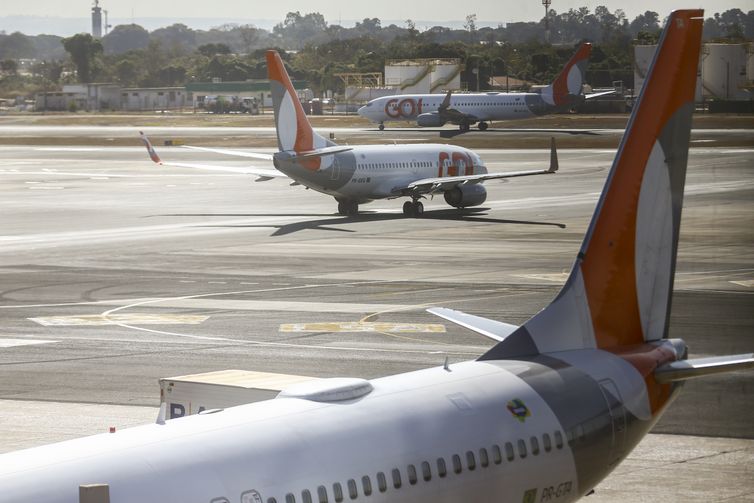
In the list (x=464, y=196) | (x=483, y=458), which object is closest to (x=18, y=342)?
(x=483, y=458)

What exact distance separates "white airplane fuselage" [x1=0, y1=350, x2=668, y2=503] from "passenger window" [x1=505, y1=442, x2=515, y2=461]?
19 millimetres

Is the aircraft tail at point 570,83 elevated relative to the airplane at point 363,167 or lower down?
elevated

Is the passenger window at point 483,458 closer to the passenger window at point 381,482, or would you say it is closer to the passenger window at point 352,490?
the passenger window at point 381,482

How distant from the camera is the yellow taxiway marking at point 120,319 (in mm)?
42344

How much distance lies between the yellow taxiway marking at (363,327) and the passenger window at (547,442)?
2232 centimetres

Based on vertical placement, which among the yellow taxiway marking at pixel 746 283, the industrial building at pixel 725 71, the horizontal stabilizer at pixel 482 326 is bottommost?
the yellow taxiway marking at pixel 746 283

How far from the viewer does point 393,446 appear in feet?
51.8

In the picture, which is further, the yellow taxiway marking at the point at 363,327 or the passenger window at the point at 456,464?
the yellow taxiway marking at the point at 363,327

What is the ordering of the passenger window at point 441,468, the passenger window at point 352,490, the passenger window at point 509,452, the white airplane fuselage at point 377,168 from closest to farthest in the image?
the passenger window at point 352,490 < the passenger window at point 441,468 < the passenger window at point 509,452 < the white airplane fuselage at point 377,168

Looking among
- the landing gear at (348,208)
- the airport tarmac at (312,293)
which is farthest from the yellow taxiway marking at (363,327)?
the landing gear at (348,208)

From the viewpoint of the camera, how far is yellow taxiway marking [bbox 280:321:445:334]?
133 feet

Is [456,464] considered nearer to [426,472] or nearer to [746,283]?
[426,472]

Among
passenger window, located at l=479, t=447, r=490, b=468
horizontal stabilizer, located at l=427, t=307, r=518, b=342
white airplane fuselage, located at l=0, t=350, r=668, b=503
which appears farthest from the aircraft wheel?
passenger window, located at l=479, t=447, r=490, b=468

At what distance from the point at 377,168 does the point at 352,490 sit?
61.5m
